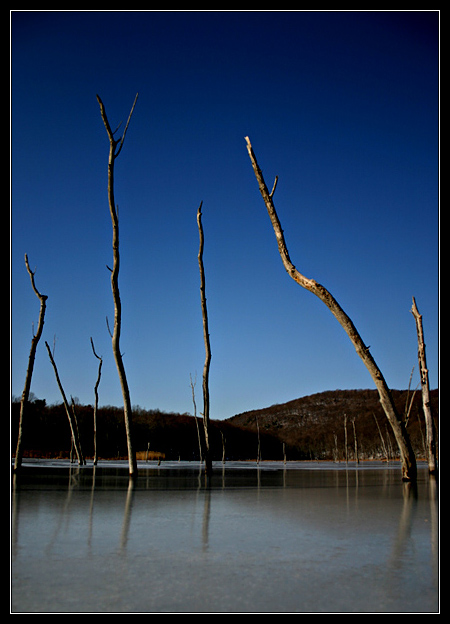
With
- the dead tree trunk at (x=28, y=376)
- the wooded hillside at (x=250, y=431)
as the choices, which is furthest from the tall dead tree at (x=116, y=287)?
the wooded hillside at (x=250, y=431)

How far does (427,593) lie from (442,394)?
1.72 metres

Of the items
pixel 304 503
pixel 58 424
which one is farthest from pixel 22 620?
pixel 58 424

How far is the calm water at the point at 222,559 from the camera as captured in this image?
186 cm

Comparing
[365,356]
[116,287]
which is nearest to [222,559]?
[365,356]

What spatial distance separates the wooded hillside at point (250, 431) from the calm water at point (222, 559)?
105ft

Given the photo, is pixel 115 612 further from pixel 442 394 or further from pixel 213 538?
pixel 442 394

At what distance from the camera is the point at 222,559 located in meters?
2.56

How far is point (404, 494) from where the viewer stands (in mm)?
6609

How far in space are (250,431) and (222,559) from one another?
8203 cm

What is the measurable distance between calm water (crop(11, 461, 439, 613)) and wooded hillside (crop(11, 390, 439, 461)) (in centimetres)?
3208

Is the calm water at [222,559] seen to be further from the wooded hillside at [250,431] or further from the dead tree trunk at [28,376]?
the wooded hillside at [250,431]

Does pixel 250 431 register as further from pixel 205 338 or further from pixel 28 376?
pixel 28 376

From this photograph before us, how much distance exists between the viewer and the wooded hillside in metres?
55.8

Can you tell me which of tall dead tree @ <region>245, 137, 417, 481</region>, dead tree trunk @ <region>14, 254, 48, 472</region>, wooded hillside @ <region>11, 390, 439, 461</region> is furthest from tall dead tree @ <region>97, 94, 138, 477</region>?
wooded hillside @ <region>11, 390, 439, 461</region>
